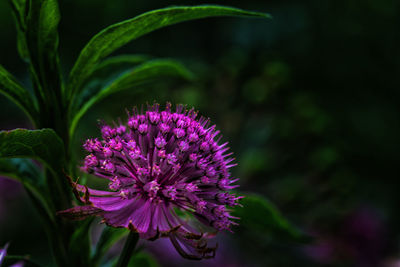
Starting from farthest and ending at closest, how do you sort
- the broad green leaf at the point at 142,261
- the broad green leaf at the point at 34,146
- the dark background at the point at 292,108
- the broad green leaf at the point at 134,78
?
the dark background at the point at 292,108
the broad green leaf at the point at 142,261
the broad green leaf at the point at 134,78
the broad green leaf at the point at 34,146

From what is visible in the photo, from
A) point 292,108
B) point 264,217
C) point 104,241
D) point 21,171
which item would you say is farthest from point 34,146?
point 292,108

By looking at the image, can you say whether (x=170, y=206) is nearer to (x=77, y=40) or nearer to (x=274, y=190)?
(x=274, y=190)


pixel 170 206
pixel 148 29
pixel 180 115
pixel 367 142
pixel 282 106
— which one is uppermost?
pixel 148 29

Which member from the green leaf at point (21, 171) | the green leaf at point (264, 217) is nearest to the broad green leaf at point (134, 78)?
the green leaf at point (21, 171)

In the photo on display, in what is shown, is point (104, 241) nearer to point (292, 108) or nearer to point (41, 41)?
point (41, 41)

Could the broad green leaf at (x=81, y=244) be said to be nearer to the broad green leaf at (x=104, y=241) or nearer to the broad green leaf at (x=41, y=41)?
the broad green leaf at (x=104, y=241)

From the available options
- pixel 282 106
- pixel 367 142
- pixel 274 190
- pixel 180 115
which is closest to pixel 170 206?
pixel 180 115
